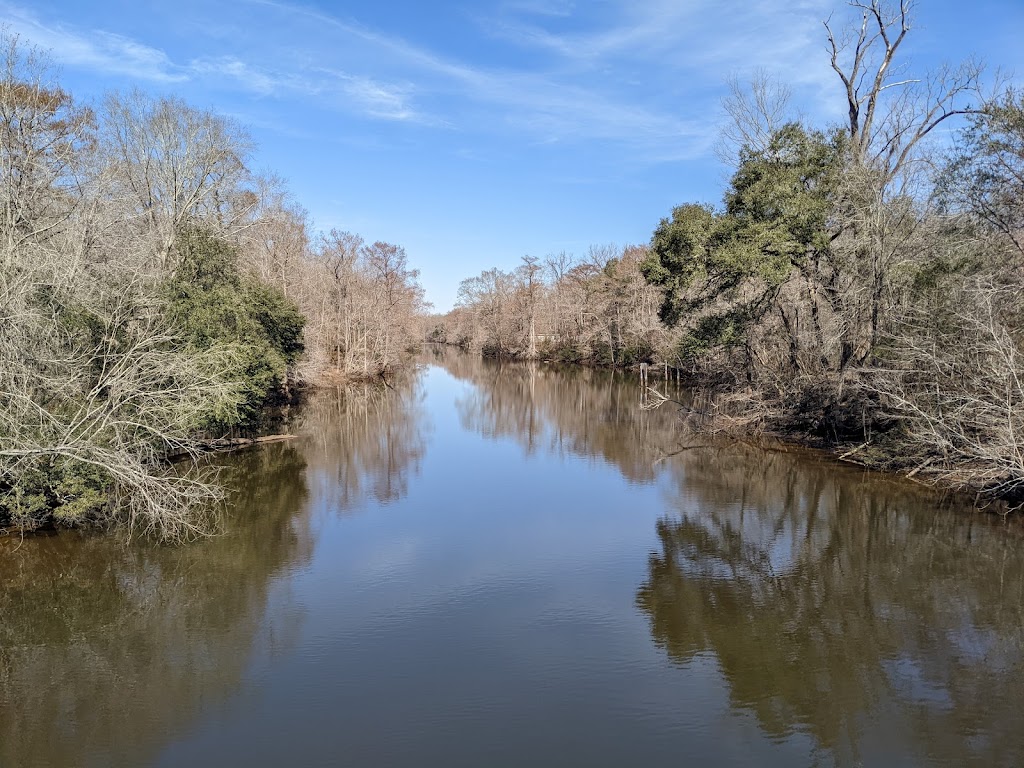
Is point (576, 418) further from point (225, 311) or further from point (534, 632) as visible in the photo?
point (534, 632)

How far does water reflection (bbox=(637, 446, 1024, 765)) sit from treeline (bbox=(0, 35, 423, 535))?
1011cm

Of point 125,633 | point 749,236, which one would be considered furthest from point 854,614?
point 749,236

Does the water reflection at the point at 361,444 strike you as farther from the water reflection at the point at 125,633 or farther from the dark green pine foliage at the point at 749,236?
the dark green pine foliage at the point at 749,236

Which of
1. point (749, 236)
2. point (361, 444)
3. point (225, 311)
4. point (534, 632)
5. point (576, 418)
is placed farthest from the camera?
point (576, 418)

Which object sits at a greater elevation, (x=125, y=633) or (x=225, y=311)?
(x=225, y=311)

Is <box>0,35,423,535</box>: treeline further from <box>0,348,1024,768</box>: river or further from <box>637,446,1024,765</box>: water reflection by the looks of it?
<box>637,446,1024,765</box>: water reflection

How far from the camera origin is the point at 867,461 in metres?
18.6

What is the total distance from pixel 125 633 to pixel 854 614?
35.2ft

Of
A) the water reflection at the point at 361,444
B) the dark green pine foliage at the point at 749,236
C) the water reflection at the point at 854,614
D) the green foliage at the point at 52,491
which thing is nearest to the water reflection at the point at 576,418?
the water reflection at the point at 361,444

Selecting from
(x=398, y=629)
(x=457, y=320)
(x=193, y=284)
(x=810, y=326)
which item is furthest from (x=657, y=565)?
(x=457, y=320)

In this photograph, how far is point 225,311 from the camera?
20.3 m

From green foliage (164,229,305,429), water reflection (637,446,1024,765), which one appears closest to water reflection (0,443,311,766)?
green foliage (164,229,305,429)

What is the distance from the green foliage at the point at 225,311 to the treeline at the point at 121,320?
63 mm

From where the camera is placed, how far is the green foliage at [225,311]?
19.1 m
